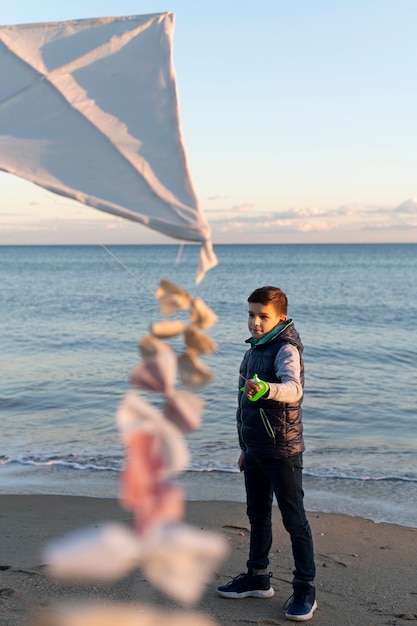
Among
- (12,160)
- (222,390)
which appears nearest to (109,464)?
(222,390)

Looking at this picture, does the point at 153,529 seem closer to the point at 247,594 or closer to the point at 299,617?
the point at 299,617

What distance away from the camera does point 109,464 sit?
8.02m

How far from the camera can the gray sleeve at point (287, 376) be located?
135 inches

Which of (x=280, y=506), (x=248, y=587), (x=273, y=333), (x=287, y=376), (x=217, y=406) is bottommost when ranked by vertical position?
(x=217, y=406)

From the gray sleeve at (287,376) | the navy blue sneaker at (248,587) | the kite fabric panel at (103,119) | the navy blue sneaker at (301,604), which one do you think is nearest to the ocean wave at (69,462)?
the navy blue sneaker at (248,587)

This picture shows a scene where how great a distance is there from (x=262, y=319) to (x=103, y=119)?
278 cm

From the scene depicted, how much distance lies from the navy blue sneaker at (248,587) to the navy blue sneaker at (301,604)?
22 centimetres

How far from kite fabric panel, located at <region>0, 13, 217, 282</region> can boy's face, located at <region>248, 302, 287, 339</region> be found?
270 centimetres

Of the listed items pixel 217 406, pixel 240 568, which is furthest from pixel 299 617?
pixel 217 406

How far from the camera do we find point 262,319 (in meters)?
3.76

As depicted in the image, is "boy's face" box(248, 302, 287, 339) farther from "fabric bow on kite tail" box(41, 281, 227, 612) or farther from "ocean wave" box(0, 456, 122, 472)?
"ocean wave" box(0, 456, 122, 472)

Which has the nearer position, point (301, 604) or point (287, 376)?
point (287, 376)

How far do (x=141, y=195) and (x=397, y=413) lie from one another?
10.5m

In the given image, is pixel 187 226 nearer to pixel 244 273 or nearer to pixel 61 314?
pixel 61 314
